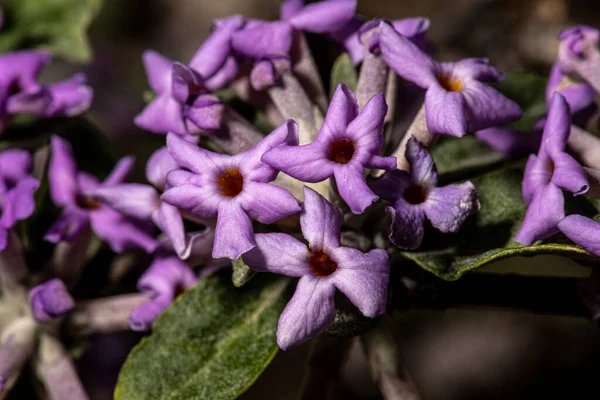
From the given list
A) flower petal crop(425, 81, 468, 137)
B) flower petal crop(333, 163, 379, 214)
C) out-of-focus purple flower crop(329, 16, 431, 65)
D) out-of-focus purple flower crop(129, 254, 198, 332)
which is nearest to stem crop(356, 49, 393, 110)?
out-of-focus purple flower crop(329, 16, 431, 65)

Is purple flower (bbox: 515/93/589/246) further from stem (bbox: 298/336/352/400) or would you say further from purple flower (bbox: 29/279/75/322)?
purple flower (bbox: 29/279/75/322)

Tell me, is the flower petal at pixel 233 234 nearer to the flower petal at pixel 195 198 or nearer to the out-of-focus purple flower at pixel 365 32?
the flower petal at pixel 195 198

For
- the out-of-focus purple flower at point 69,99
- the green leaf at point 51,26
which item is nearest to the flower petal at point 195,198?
the out-of-focus purple flower at point 69,99

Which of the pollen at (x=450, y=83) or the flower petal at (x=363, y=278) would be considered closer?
the flower petal at (x=363, y=278)

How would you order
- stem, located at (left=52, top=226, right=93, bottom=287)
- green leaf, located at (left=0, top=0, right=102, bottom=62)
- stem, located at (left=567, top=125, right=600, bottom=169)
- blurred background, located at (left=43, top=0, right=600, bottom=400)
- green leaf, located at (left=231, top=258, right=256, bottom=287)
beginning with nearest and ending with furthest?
1. green leaf, located at (left=231, top=258, right=256, bottom=287)
2. stem, located at (left=567, top=125, right=600, bottom=169)
3. stem, located at (left=52, top=226, right=93, bottom=287)
4. green leaf, located at (left=0, top=0, right=102, bottom=62)
5. blurred background, located at (left=43, top=0, right=600, bottom=400)

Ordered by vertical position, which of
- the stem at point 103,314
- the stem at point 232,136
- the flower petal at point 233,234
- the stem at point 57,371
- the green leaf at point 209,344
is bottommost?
the stem at point 57,371

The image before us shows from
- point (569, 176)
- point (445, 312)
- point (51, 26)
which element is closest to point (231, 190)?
point (569, 176)
